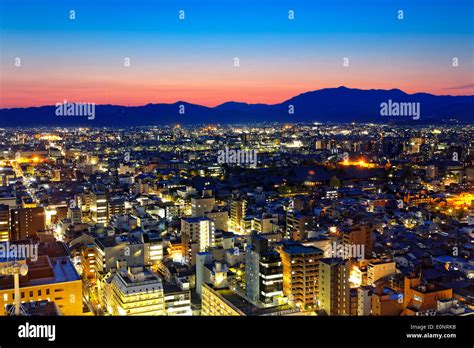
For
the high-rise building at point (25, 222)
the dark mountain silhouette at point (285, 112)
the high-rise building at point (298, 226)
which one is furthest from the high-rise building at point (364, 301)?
the dark mountain silhouette at point (285, 112)

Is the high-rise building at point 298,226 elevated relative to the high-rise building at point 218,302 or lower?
elevated

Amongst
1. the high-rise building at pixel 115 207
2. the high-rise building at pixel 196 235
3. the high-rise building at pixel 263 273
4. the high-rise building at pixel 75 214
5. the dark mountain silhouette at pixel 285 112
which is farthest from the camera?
the dark mountain silhouette at pixel 285 112

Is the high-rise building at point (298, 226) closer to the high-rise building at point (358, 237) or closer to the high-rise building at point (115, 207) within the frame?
the high-rise building at point (358, 237)

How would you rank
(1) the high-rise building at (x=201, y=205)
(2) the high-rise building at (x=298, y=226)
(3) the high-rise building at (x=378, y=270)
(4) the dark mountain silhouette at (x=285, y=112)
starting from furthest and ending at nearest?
(4) the dark mountain silhouette at (x=285, y=112), (1) the high-rise building at (x=201, y=205), (2) the high-rise building at (x=298, y=226), (3) the high-rise building at (x=378, y=270)

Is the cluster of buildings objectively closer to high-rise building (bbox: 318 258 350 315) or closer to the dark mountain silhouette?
high-rise building (bbox: 318 258 350 315)

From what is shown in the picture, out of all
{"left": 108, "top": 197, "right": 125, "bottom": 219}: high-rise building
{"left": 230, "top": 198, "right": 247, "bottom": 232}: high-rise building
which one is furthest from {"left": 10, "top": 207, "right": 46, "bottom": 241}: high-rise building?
{"left": 230, "top": 198, "right": 247, "bottom": 232}: high-rise building
